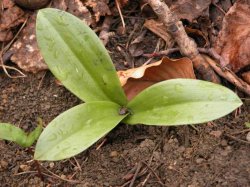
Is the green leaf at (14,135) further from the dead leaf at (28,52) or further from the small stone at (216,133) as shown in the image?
the small stone at (216,133)

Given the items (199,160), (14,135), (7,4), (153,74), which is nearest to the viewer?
(14,135)

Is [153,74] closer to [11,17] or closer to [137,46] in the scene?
[137,46]

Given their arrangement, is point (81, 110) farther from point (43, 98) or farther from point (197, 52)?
point (197, 52)

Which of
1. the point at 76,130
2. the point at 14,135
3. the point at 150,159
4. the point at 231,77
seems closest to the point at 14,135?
the point at 14,135

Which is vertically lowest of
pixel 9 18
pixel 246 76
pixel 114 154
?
pixel 114 154

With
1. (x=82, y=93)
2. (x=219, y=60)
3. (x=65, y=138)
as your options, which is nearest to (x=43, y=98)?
(x=82, y=93)

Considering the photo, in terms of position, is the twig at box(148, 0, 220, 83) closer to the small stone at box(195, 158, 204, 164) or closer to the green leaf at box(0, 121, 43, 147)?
the small stone at box(195, 158, 204, 164)
